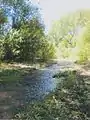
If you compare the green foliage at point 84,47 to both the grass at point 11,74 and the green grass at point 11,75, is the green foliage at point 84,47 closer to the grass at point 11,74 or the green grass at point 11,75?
the grass at point 11,74

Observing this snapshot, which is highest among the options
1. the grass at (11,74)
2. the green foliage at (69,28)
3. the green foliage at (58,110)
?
the green foliage at (69,28)

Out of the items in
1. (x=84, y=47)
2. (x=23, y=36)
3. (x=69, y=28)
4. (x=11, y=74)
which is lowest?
(x=11, y=74)

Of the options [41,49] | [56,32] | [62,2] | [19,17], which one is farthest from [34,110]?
[56,32]

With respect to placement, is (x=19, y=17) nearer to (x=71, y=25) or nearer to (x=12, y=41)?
(x=12, y=41)

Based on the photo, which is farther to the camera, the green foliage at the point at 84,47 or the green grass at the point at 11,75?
the green foliage at the point at 84,47

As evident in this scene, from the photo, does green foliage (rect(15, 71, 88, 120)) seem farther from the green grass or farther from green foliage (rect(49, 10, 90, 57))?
green foliage (rect(49, 10, 90, 57))

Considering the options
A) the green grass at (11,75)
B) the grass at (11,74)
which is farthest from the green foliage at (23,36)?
the green grass at (11,75)

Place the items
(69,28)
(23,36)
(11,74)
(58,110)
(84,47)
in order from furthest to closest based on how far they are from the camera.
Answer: (69,28) < (84,47) < (23,36) < (11,74) < (58,110)

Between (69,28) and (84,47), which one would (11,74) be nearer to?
(84,47)

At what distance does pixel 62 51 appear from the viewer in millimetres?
94000

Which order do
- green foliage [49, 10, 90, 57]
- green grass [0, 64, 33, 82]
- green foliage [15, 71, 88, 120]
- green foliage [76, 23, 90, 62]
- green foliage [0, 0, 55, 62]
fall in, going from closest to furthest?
green foliage [15, 71, 88, 120] < green grass [0, 64, 33, 82] < green foliage [0, 0, 55, 62] < green foliage [76, 23, 90, 62] < green foliage [49, 10, 90, 57]

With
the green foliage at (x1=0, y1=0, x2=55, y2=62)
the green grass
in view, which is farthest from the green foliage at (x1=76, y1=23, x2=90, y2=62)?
the green grass

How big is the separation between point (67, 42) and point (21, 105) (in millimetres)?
85465

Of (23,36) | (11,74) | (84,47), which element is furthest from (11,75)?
(84,47)
